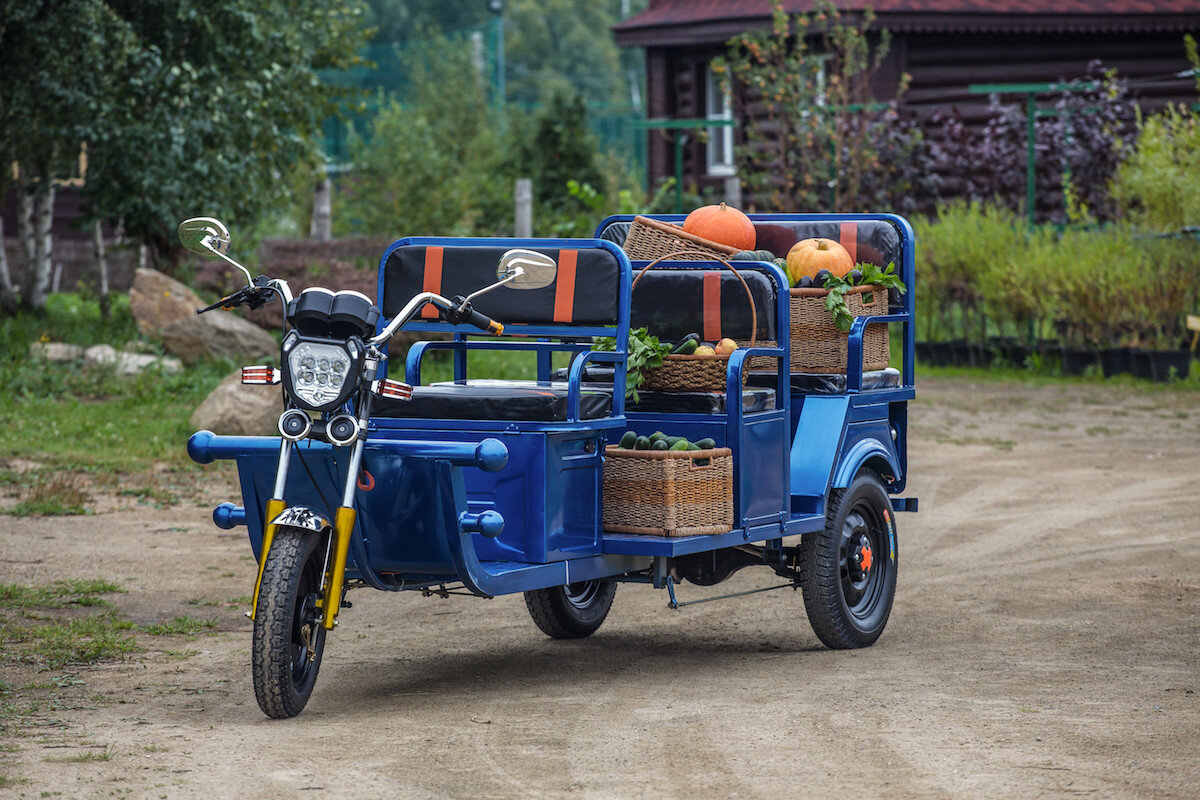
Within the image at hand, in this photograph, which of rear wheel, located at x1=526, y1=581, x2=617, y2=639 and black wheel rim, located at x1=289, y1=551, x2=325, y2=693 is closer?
black wheel rim, located at x1=289, y1=551, x2=325, y2=693

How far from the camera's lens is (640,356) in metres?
5.72

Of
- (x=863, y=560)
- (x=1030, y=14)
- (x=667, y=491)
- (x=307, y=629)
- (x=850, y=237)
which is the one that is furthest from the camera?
(x=1030, y=14)

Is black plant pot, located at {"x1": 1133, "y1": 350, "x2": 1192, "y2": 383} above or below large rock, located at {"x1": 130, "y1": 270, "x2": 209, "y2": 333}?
below

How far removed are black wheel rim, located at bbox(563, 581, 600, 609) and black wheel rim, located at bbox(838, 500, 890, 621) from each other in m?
1.04

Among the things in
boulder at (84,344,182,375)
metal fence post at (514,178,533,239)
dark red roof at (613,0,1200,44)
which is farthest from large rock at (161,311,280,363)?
dark red roof at (613,0,1200,44)

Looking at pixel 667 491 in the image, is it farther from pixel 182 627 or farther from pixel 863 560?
pixel 182 627

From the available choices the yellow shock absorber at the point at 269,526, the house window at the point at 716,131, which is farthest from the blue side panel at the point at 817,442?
the house window at the point at 716,131

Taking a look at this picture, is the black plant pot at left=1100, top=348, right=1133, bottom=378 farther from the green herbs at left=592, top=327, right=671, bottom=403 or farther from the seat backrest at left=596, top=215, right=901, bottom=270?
the green herbs at left=592, top=327, right=671, bottom=403

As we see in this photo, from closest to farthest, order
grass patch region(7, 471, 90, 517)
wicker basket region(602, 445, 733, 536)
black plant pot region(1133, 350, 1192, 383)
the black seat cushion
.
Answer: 1. the black seat cushion
2. wicker basket region(602, 445, 733, 536)
3. grass patch region(7, 471, 90, 517)
4. black plant pot region(1133, 350, 1192, 383)

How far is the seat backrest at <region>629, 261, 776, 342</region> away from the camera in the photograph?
5.95m

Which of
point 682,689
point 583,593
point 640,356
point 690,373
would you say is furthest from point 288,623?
point 583,593

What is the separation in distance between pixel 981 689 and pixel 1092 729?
60 cm

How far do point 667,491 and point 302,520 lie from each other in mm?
1292

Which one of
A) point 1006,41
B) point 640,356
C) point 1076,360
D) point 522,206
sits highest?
point 1006,41
